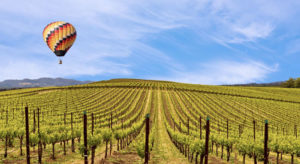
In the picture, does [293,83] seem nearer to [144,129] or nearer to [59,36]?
[144,129]

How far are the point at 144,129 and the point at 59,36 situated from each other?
27516 millimetres

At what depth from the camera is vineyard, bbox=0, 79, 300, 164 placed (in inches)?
944

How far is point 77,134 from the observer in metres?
28.2

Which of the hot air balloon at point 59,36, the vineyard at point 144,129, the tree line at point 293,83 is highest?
the hot air balloon at point 59,36

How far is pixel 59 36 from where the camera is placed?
4803cm

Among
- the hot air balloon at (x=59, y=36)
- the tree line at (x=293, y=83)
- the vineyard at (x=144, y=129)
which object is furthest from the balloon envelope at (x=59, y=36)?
the tree line at (x=293, y=83)

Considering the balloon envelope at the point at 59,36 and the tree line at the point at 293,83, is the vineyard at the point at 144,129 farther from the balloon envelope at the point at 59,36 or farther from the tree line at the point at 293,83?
the tree line at the point at 293,83

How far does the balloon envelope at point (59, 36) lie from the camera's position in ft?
157

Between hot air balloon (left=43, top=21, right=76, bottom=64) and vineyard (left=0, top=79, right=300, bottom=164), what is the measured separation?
587 inches

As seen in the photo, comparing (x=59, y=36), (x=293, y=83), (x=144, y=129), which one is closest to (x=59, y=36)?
(x=59, y=36)

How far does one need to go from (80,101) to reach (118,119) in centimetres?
2951

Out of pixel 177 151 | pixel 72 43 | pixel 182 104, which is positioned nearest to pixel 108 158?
pixel 177 151

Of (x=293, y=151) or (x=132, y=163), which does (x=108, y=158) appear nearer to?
(x=132, y=163)

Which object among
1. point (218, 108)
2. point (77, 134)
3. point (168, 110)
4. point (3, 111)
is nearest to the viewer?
point (77, 134)
